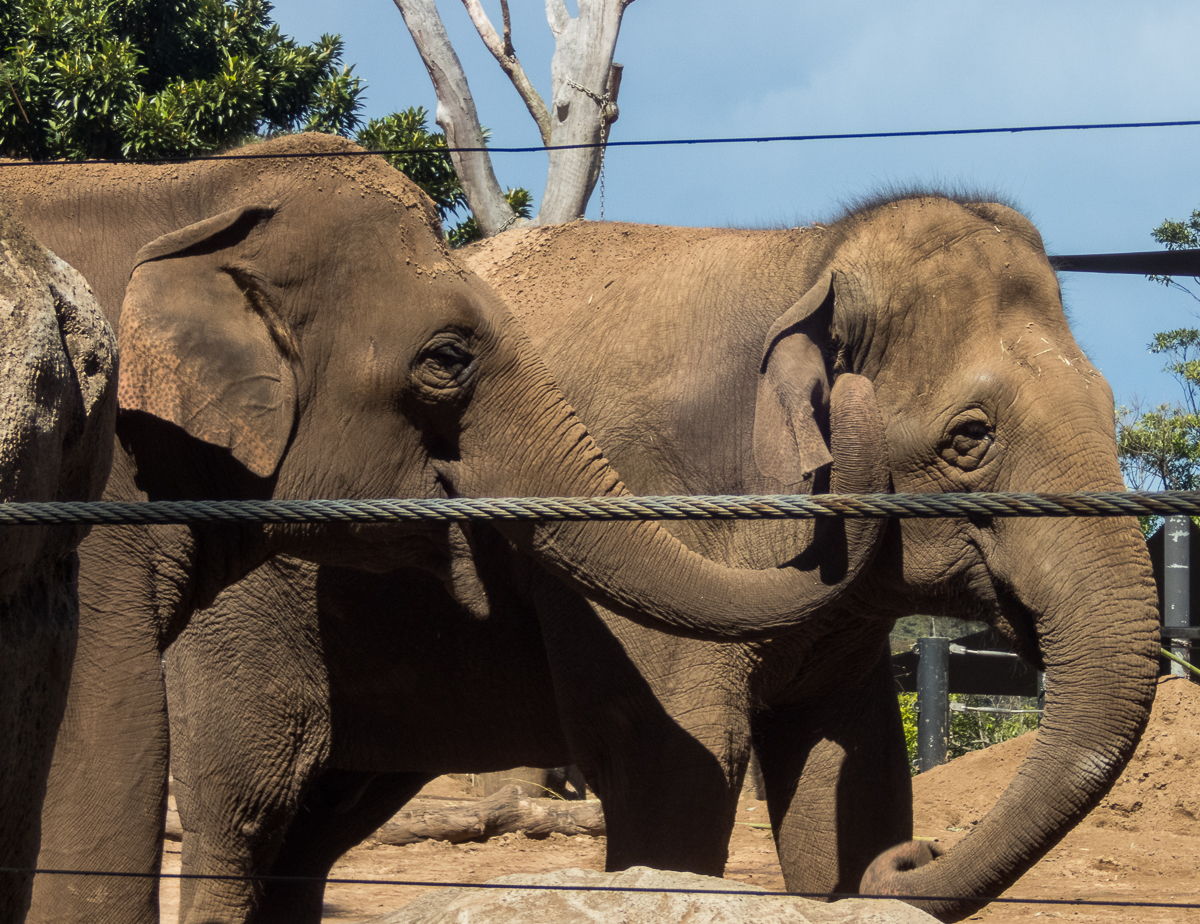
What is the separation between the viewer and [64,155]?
8.11m

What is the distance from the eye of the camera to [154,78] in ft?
29.5

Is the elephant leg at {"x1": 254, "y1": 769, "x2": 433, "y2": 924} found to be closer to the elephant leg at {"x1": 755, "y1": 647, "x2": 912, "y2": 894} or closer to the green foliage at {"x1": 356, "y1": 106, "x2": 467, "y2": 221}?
the elephant leg at {"x1": 755, "y1": 647, "x2": 912, "y2": 894}

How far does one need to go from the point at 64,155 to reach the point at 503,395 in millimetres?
6061

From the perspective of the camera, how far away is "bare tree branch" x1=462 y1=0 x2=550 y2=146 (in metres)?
9.12

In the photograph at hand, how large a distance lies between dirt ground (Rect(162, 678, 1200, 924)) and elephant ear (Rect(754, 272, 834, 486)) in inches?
119

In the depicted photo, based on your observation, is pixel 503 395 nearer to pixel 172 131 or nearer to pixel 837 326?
pixel 837 326

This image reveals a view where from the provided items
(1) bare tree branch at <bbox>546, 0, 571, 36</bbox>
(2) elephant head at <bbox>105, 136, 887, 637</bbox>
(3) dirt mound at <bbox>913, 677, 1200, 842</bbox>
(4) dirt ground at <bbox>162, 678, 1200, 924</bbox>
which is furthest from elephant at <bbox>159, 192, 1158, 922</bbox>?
(1) bare tree branch at <bbox>546, 0, 571, 36</bbox>

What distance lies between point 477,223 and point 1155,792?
5.07m

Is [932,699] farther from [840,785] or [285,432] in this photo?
[285,432]

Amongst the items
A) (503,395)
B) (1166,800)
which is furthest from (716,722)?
(1166,800)

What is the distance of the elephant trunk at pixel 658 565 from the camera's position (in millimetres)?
2848

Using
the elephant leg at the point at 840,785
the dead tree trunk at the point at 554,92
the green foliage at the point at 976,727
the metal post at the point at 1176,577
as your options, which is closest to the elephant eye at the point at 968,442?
the elephant leg at the point at 840,785

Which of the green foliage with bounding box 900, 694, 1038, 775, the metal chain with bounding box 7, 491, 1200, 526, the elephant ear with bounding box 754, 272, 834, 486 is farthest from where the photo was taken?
the green foliage with bounding box 900, 694, 1038, 775

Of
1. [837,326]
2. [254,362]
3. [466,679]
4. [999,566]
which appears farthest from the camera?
[466,679]
